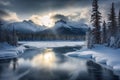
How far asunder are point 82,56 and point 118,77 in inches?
876

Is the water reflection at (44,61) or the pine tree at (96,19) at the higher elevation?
the pine tree at (96,19)

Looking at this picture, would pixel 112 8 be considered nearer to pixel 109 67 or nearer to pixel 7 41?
pixel 7 41

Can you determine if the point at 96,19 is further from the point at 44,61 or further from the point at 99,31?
the point at 44,61

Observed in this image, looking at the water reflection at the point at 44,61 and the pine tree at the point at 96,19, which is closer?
the water reflection at the point at 44,61

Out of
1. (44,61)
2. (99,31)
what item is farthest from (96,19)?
(44,61)

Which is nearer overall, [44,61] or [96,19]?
[44,61]

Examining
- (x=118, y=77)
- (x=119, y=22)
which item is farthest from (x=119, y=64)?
(x=119, y=22)

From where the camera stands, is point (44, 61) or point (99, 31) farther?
point (99, 31)

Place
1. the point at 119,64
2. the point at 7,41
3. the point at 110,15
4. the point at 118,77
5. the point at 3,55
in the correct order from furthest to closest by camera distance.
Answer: the point at 7,41 → the point at 110,15 → the point at 3,55 → the point at 119,64 → the point at 118,77

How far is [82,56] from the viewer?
4759 cm

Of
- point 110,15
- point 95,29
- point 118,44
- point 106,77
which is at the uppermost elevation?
point 110,15

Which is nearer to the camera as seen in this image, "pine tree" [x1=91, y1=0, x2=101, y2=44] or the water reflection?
the water reflection

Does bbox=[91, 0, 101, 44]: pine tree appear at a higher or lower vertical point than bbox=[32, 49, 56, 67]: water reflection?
higher

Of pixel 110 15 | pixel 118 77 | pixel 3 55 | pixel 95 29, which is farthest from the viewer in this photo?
pixel 110 15
